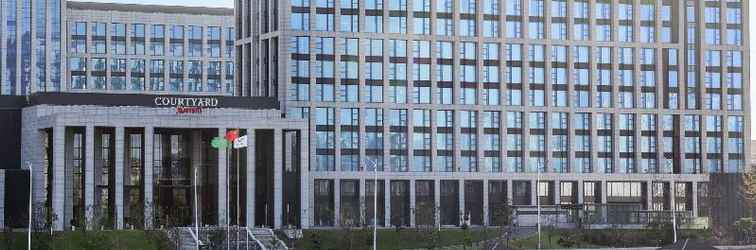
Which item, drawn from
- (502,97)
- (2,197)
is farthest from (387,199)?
(2,197)

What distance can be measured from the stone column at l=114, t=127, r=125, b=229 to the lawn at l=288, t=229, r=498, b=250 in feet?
57.7

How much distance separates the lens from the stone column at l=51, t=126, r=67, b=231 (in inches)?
5281

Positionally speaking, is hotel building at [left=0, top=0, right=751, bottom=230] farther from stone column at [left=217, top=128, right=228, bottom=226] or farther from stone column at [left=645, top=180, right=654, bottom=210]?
stone column at [left=217, top=128, right=228, bottom=226]

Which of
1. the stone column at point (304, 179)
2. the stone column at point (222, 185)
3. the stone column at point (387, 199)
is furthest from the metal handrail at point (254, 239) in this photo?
the stone column at point (387, 199)

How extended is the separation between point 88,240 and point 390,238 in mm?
30405

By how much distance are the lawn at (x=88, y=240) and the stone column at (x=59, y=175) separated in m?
10.5

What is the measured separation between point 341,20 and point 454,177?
23.0 m

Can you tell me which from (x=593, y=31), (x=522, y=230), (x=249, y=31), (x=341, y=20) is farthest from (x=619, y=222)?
(x=249, y=31)

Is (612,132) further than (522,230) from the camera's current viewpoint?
Yes

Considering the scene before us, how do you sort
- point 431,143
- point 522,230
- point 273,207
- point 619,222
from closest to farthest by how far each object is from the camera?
point 273,207, point 522,230, point 619,222, point 431,143

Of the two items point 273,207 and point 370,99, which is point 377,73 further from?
point 273,207

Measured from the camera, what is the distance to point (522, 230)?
148m

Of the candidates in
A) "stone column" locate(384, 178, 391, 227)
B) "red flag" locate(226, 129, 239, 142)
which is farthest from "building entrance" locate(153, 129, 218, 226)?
"stone column" locate(384, 178, 391, 227)

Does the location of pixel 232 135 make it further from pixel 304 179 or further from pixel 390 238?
pixel 390 238
